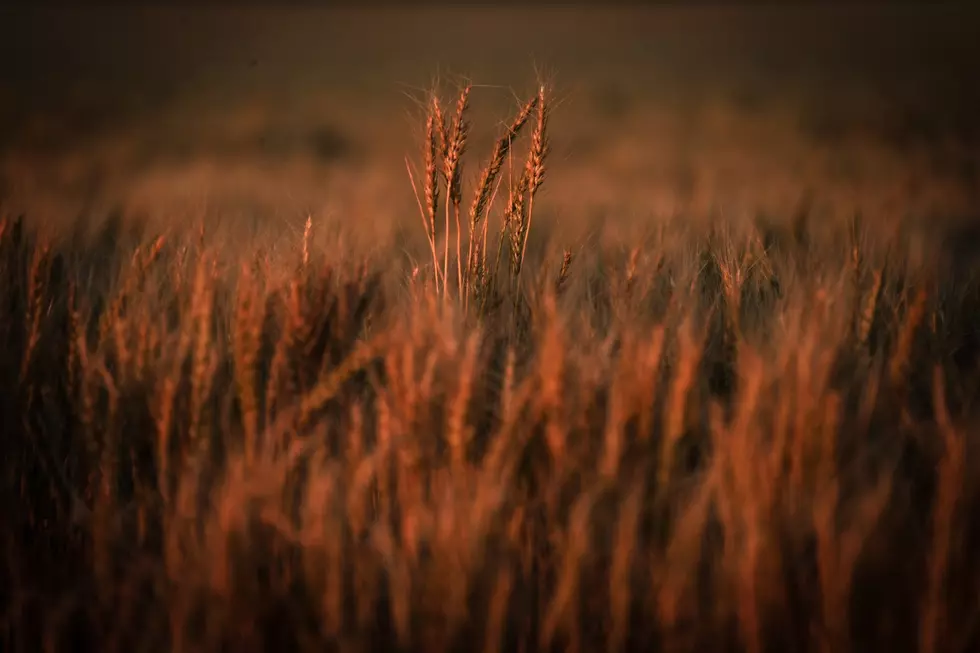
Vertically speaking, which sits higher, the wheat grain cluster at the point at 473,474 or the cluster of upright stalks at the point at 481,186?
the cluster of upright stalks at the point at 481,186

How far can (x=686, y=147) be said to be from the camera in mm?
14289

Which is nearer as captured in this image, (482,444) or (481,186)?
(482,444)

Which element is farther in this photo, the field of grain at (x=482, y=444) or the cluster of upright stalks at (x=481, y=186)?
the cluster of upright stalks at (x=481, y=186)

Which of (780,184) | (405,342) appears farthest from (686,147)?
(405,342)

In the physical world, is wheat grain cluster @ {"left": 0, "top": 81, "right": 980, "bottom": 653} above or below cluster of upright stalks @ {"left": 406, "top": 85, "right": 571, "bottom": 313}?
below

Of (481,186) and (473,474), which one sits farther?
(481,186)

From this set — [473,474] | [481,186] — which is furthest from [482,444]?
[481,186]

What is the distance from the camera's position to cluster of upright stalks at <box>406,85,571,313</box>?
2.36 meters

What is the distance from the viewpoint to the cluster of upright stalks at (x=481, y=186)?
236cm

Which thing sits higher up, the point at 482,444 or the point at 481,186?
the point at 481,186

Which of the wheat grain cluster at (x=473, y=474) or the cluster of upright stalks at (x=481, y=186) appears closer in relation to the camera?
the wheat grain cluster at (x=473, y=474)

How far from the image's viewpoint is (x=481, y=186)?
8.04 ft

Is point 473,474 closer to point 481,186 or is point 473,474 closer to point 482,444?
point 482,444

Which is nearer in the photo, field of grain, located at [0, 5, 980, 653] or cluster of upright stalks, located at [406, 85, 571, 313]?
field of grain, located at [0, 5, 980, 653]
